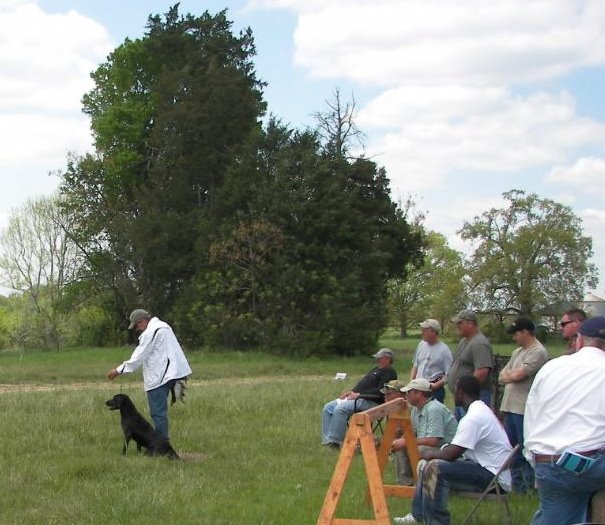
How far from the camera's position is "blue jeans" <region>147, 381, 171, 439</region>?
1038 centimetres

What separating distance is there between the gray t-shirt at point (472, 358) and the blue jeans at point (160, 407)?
3.39m

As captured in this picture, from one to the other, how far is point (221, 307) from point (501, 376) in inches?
1080

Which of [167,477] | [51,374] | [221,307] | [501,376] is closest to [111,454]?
[167,477]

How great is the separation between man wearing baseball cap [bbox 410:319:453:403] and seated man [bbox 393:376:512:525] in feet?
11.3

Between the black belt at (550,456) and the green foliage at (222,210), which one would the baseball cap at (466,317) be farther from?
the green foliage at (222,210)

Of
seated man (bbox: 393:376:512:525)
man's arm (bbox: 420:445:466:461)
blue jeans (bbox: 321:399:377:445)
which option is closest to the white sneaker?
seated man (bbox: 393:376:512:525)

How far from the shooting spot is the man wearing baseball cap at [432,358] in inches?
411

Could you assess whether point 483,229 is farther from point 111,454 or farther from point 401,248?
point 111,454

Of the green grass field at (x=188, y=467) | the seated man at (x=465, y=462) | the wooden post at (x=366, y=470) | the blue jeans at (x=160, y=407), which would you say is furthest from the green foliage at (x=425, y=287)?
the wooden post at (x=366, y=470)

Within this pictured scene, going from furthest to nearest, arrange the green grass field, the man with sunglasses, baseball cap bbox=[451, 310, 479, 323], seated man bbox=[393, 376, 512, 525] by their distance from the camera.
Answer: baseball cap bbox=[451, 310, 479, 323]
the green grass field
the man with sunglasses
seated man bbox=[393, 376, 512, 525]

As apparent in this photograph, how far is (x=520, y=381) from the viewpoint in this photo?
320 inches

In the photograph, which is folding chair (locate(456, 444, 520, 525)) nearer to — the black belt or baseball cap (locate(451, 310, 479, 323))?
the black belt

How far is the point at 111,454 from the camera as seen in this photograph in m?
10.3

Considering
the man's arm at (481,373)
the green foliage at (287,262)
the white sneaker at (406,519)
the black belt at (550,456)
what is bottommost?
the white sneaker at (406,519)
